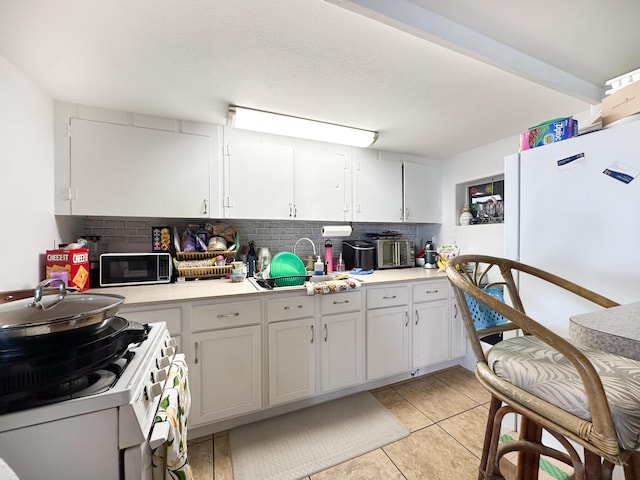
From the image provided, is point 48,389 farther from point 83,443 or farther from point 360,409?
point 360,409

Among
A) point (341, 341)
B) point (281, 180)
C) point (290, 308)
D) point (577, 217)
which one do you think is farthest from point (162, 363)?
point (577, 217)

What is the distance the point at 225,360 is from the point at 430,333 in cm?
174

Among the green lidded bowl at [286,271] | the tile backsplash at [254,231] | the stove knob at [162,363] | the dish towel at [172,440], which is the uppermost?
the tile backsplash at [254,231]

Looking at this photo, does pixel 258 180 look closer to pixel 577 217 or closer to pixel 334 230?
pixel 334 230

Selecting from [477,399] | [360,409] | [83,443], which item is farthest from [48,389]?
[477,399]

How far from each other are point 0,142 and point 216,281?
134 centimetres

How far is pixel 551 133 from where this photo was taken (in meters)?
1.27

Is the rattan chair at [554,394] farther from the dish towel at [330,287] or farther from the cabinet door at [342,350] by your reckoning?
the cabinet door at [342,350]

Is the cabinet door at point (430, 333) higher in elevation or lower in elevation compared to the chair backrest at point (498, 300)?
lower

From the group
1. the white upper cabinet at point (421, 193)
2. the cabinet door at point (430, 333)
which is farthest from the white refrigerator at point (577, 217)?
the white upper cabinet at point (421, 193)

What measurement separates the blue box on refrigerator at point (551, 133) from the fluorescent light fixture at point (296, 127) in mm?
1135

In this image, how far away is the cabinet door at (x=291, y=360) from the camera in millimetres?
1757

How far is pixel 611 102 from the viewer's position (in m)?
1.12

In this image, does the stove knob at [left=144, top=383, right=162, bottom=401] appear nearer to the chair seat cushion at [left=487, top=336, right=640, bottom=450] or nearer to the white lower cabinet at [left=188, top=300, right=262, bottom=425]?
the white lower cabinet at [left=188, top=300, right=262, bottom=425]
